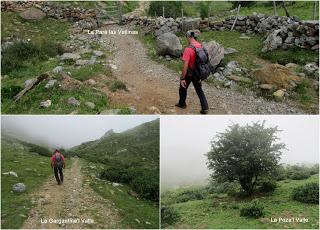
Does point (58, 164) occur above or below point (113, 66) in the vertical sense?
below

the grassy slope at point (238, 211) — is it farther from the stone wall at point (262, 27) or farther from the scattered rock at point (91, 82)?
the stone wall at point (262, 27)

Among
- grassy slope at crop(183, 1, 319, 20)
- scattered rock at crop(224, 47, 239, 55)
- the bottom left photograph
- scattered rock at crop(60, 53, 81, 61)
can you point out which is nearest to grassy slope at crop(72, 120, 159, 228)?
the bottom left photograph

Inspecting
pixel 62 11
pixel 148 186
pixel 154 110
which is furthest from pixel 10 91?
pixel 62 11

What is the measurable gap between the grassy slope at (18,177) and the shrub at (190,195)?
4611 mm

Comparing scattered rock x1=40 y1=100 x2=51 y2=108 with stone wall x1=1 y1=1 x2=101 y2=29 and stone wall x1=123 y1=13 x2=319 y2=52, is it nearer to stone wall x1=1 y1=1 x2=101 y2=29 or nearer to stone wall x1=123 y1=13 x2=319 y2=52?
stone wall x1=123 y1=13 x2=319 y2=52

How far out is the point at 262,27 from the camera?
2791 centimetres

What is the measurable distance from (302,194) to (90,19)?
786 inches

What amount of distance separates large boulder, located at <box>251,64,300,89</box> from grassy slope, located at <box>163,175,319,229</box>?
438cm

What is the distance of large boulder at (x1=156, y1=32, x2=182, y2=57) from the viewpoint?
2466 centimetres

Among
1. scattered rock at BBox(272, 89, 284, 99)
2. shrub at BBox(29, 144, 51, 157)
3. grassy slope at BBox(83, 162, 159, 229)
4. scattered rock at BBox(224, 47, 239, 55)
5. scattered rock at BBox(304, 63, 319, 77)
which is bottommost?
grassy slope at BBox(83, 162, 159, 229)

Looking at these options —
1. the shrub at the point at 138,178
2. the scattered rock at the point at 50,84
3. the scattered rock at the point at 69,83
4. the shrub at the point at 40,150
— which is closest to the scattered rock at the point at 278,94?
the shrub at the point at 138,178

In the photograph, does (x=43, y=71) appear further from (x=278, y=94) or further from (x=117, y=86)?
(x=278, y=94)

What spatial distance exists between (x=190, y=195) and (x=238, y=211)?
1.84 m

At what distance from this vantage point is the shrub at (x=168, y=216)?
53.6 ft
